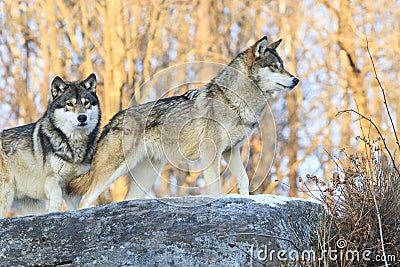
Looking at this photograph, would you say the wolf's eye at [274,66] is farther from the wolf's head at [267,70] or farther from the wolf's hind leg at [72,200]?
the wolf's hind leg at [72,200]

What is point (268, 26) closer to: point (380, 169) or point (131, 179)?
point (131, 179)

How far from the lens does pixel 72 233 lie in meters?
5.43

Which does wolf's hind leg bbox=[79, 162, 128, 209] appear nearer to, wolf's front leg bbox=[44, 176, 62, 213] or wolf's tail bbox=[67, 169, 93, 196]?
wolf's tail bbox=[67, 169, 93, 196]

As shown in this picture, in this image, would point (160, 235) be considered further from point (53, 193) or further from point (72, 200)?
point (72, 200)

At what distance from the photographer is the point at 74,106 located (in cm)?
743

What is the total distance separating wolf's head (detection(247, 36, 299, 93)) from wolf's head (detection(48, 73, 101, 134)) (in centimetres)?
191

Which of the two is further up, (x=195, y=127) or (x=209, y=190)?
(x=195, y=127)

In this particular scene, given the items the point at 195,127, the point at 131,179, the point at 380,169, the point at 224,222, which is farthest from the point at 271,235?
the point at 131,179

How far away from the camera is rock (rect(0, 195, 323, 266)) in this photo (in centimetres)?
518

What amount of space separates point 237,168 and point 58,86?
2.28 meters

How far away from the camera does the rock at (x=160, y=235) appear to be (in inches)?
204

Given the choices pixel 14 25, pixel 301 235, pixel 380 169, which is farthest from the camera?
pixel 14 25

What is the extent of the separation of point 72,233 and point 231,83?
318 centimetres

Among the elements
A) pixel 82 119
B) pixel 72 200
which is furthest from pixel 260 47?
pixel 72 200
